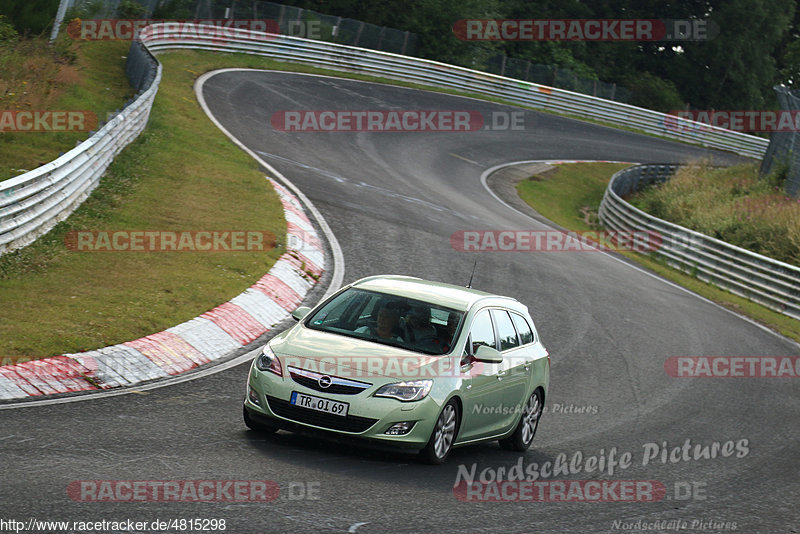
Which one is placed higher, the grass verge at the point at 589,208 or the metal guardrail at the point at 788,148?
the metal guardrail at the point at 788,148

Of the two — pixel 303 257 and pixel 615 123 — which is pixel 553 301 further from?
pixel 615 123

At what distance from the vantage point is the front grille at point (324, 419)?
8094mm

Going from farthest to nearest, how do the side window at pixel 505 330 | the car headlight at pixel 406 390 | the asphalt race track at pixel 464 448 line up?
the side window at pixel 505 330 < the car headlight at pixel 406 390 < the asphalt race track at pixel 464 448

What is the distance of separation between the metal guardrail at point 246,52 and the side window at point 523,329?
6547 mm

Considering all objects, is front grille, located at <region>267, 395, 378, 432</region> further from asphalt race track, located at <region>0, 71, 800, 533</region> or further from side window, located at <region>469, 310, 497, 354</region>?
side window, located at <region>469, 310, 497, 354</region>

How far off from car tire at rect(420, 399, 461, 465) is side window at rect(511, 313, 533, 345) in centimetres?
188

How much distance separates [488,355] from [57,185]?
27.7 ft

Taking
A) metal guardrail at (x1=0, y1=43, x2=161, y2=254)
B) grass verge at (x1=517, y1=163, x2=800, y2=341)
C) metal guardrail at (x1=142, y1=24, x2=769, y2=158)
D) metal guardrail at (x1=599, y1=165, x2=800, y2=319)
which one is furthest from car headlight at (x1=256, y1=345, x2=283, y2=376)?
metal guardrail at (x1=142, y1=24, x2=769, y2=158)

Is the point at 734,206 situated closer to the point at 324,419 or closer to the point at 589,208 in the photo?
the point at 589,208

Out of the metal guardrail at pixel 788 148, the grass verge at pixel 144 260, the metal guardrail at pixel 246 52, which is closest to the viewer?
the grass verge at pixel 144 260

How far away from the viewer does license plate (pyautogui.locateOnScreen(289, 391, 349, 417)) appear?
26.6 ft

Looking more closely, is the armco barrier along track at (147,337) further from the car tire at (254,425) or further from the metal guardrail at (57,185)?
the car tire at (254,425)

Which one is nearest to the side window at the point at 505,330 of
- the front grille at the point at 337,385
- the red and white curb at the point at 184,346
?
the front grille at the point at 337,385

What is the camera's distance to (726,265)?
1005 inches
